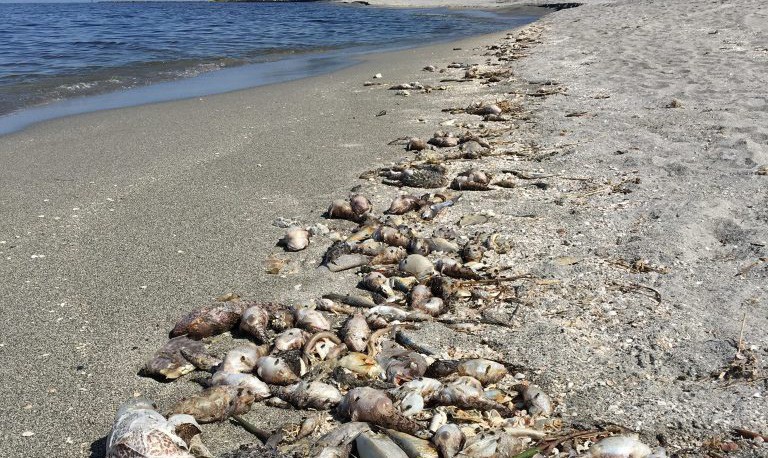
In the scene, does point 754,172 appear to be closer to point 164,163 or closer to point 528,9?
point 164,163

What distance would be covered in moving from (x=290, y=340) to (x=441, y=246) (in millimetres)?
1311

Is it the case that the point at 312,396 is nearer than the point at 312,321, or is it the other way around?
the point at 312,396

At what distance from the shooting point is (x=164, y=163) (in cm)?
600

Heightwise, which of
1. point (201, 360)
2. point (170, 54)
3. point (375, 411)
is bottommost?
point (170, 54)

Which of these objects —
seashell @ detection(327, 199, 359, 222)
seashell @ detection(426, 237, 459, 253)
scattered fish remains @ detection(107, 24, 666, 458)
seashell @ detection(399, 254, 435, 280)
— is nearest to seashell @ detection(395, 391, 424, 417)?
scattered fish remains @ detection(107, 24, 666, 458)

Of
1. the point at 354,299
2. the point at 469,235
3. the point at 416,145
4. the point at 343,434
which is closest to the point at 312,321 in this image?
the point at 354,299

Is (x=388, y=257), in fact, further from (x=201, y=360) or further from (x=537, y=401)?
(x=537, y=401)

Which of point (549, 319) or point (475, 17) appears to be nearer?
point (549, 319)

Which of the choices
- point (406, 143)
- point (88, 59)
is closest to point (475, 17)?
point (88, 59)

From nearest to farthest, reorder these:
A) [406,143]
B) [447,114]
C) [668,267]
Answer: [668,267] < [406,143] < [447,114]

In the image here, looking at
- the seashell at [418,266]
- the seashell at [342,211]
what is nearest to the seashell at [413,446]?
the seashell at [418,266]

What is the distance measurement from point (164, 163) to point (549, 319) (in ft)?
13.7

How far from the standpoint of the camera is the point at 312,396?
8.17 ft

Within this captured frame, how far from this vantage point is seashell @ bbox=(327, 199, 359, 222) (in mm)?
4488
